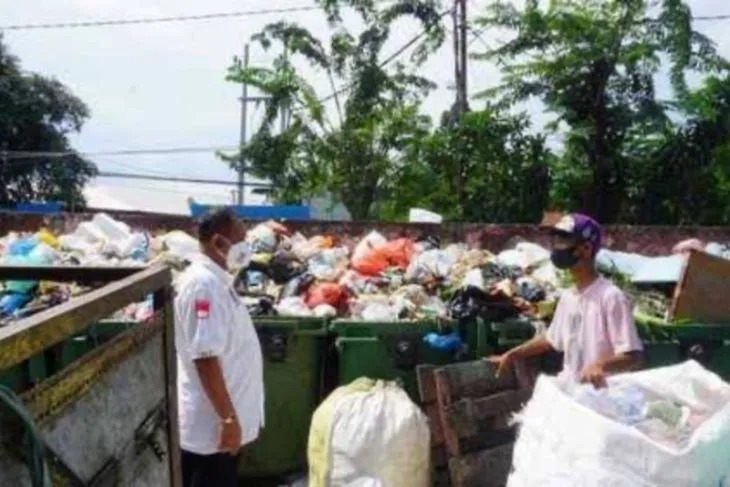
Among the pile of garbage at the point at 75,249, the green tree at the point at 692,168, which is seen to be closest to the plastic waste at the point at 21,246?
the pile of garbage at the point at 75,249

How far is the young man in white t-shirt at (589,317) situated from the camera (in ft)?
12.5

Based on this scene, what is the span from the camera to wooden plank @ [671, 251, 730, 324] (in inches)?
202

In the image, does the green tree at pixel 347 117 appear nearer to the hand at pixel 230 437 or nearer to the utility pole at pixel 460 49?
the utility pole at pixel 460 49

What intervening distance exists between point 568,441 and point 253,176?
36.1 feet

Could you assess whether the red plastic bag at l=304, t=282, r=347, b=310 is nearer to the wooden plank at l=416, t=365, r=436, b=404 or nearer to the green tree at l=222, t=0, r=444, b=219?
the wooden plank at l=416, t=365, r=436, b=404

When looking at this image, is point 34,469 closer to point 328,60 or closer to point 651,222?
point 651,222

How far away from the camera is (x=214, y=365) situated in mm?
3633

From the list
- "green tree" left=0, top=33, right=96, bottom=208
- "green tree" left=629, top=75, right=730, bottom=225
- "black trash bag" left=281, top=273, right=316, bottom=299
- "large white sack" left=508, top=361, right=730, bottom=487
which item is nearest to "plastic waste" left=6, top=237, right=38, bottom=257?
"black trash bag" left=281, top=273, right=316, bottom=299

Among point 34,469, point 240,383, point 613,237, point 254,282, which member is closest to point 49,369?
point 240,383

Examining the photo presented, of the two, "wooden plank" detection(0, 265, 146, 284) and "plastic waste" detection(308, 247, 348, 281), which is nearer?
"wooden plank" detection(0, 265, 146, 284)

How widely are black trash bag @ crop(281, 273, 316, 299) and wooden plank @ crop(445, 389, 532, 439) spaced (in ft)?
4.45

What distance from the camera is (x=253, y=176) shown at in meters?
13.9

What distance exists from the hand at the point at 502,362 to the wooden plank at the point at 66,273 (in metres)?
2.09

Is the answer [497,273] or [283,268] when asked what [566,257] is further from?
[283,268]
